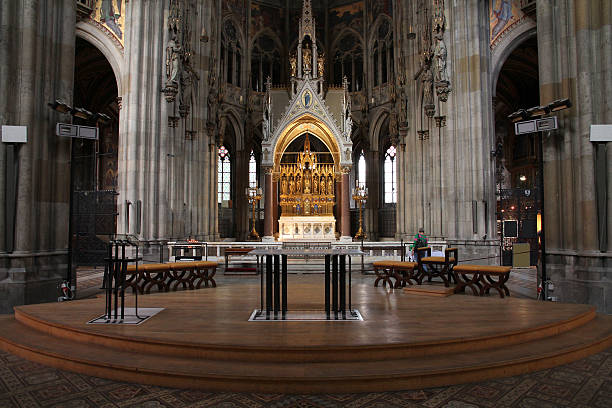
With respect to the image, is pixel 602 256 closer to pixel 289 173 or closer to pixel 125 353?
pixel 125 353

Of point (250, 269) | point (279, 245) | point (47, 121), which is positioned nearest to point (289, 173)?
point (279, 245)

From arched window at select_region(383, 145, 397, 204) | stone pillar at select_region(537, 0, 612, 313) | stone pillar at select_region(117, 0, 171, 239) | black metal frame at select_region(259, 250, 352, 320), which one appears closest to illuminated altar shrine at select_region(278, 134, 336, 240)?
stone pillar at select_region(117, 0, 171, 239)

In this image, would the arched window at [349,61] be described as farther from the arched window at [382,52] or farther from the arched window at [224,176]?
the arched window at [224,176]

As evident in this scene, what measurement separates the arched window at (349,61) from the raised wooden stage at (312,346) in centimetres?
2861

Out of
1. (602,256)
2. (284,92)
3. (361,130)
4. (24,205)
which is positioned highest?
(284,92)

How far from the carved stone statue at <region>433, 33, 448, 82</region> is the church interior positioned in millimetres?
72

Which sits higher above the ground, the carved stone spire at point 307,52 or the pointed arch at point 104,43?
the carved stone spire at point 307,52

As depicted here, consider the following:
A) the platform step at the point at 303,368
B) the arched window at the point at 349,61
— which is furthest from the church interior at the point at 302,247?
the arched window at the point at 349,61

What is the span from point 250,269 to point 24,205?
7.14 meters

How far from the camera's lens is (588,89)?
27.5 ft

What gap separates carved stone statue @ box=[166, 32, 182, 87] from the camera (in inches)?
628

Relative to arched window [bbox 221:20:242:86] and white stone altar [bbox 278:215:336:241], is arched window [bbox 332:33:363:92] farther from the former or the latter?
white stone altar [bbox 278:215:336:241]

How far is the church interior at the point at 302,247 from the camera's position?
A: 15.0ft

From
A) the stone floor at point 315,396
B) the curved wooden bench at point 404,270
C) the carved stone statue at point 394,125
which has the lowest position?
the stone floor at point 315,396
